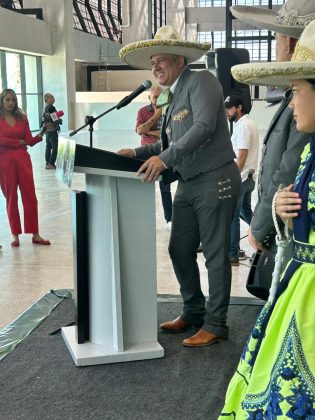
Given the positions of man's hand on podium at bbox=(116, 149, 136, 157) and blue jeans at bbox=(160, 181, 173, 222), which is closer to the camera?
man's hand on podium at bbox=(116, 149, 136, 157)

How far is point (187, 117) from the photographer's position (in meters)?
2.82

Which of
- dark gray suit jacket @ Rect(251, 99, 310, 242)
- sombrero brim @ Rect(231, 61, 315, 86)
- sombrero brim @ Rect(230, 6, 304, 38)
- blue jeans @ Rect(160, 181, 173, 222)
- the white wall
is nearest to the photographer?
sombrero brim @ Rect(231, 61, 315, 86)

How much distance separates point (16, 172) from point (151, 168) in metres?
2.91

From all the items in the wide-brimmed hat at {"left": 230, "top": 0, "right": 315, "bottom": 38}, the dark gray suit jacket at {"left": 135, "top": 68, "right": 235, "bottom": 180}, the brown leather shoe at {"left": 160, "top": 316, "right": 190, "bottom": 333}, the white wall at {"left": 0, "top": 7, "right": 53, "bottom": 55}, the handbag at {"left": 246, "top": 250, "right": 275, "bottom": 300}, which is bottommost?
the brown leather shoe at {"left": 160, "top": 316, "right": 190, "bottom": 333}

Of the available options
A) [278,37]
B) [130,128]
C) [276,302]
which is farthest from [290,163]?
[130,128]

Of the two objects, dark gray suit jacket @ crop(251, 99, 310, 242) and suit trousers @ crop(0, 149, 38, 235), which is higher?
dark gray suit jacket @ crop(251, 99, 310, 242)

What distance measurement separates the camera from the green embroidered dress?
1470 mm

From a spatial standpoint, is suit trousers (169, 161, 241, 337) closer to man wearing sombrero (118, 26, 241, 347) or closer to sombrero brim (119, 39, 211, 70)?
man wearing sombrero (118, 26, 241, 347)

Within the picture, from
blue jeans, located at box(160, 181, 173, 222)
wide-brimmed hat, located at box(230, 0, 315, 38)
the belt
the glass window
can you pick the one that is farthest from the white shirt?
the glass window

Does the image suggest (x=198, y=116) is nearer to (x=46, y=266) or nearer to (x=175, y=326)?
(x=175, y=326)

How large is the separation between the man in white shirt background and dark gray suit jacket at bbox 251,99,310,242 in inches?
78.8

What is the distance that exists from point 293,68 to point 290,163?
623 mm

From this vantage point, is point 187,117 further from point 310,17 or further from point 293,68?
point 293,68

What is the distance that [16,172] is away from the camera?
17.3 feet
